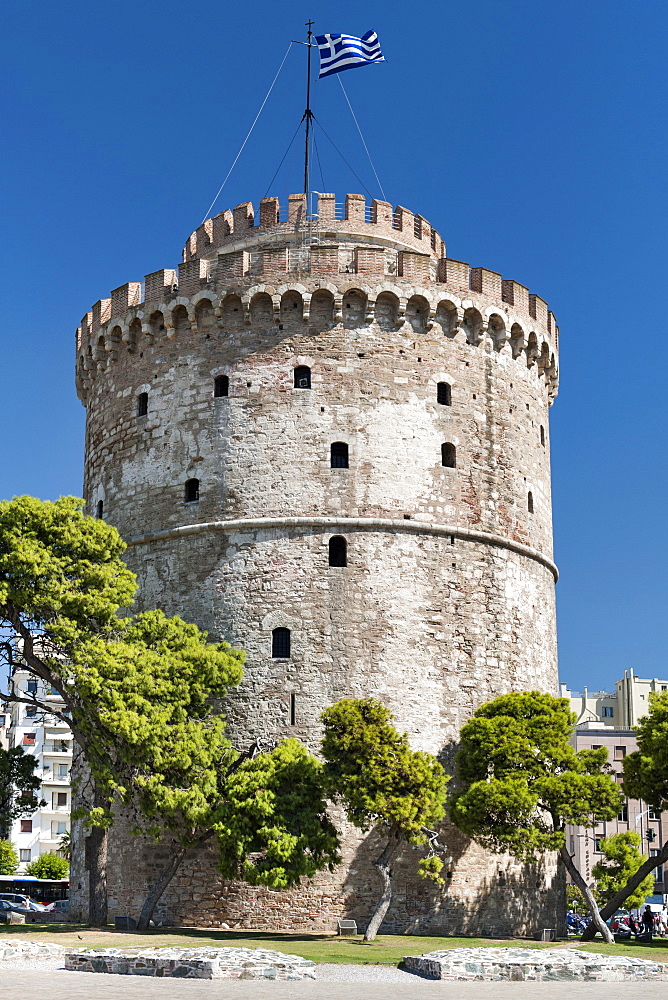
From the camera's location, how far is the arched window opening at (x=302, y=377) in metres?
25.0

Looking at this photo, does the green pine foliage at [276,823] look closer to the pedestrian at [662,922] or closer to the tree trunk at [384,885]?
the tree trunk at [384,885]

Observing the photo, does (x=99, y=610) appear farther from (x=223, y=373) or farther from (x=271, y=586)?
(x=223, y=373)

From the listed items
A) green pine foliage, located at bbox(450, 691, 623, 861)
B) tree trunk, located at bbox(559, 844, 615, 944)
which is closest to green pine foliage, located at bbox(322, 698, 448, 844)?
green pine foliage, located at bbox(450, 691, 623, 861)

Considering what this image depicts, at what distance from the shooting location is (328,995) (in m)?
12.8

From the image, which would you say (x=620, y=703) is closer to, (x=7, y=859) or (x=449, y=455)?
(x=7, y=859)

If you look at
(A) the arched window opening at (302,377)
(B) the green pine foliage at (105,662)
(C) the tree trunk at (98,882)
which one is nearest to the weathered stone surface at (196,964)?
(B) the green pine foliage at (105,662)

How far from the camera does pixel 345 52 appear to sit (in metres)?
26.8

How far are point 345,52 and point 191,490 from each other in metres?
10.3

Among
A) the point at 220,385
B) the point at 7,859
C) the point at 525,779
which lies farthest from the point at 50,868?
the point at 525,779

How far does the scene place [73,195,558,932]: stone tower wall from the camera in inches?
918

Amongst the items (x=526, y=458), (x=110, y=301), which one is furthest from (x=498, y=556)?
(x=110, y=301)

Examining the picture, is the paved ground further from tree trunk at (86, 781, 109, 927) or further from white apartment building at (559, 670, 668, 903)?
white apartment building at (559, 670, 668, 903)

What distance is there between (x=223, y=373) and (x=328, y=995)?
15.0 metres

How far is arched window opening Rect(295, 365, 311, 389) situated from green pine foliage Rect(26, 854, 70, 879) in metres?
32.6
